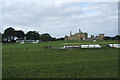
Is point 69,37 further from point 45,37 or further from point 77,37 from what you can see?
point 45,37

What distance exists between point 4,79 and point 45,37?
123 m

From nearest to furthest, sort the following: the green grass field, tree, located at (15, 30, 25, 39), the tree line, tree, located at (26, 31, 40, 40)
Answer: the green grass field
the tree line
tree, located at (15, 30, 25, 39)
tree, located at (26, 31, 40, 40)

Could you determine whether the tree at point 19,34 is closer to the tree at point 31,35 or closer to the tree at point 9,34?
the tree at point 9,34

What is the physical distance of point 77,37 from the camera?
118m

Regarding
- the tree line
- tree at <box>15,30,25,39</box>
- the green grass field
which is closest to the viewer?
the green grass field

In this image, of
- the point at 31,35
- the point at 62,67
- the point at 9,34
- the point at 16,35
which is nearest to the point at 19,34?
the point at 16,35

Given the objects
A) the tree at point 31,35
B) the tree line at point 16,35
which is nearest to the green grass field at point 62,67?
the tree line at point 16,35

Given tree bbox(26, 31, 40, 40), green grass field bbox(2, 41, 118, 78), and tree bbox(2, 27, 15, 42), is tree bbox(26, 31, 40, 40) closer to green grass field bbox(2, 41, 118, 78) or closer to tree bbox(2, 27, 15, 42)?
tree bbox(2, 27, 15, 42)

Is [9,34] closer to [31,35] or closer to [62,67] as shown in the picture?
[31,35]

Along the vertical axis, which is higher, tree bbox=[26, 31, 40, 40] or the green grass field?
tree bbox=[26, 31, 40, 40]

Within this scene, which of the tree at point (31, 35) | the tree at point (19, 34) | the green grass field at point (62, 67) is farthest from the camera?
the tree at point (31, 35)

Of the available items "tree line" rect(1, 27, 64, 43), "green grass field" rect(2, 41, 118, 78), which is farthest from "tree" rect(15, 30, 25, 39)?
"green grass field" rect(2, 41, 118, 78)

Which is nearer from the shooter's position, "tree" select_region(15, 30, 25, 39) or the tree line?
the tree line

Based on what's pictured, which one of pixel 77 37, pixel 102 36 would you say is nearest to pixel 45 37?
pixel 77 37
